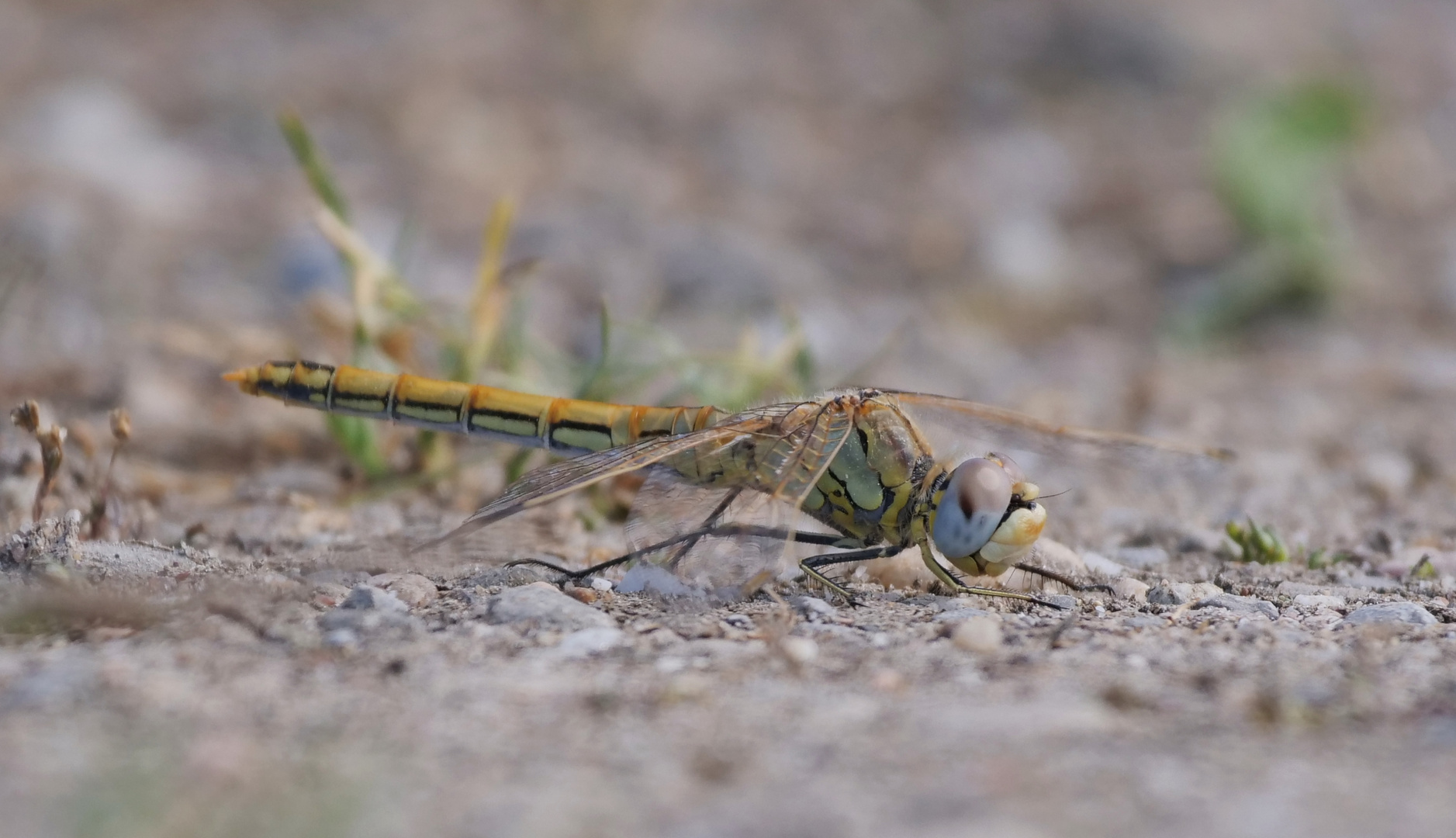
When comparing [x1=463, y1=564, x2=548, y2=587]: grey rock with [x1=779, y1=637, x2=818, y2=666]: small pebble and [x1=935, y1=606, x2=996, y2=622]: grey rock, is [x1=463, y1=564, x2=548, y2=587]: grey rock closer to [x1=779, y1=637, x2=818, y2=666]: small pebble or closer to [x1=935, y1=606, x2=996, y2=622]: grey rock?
[x1=779, y1=637, x2=818, y2=666]: small pebble

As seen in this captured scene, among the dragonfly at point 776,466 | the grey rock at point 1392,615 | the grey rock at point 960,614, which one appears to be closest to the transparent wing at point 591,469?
the dragonfly at point 776,466

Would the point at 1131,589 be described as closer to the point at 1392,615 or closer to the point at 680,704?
the point at 1392,615

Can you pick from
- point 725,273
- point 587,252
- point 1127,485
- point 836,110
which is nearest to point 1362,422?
point 1127,485

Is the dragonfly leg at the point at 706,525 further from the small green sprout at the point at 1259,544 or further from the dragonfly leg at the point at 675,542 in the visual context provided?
the small green sprout at the point at 1259,544

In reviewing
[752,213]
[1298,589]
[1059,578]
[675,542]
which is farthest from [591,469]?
[752,213]

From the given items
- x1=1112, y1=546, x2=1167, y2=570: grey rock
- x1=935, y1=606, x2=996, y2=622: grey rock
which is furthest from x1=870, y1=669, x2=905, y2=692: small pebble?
x1=1112, y1=546, x2=1167, y2=570: grey rock

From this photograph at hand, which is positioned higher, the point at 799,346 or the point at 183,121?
the point at 183,121

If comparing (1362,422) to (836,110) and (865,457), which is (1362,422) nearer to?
(865,457)
